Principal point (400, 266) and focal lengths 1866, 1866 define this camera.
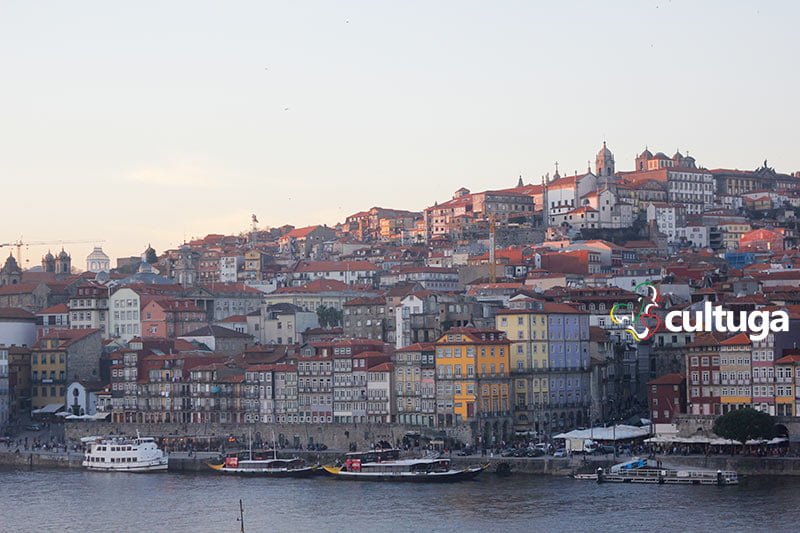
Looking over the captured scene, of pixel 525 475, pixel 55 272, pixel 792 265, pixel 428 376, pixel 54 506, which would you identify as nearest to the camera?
pixel 54 506

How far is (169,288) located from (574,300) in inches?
1207

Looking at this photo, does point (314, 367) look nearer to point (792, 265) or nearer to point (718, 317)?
point (718, 317)

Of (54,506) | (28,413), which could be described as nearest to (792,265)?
(28,413)

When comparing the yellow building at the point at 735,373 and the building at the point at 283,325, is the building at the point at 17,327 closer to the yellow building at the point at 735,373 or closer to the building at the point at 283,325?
the building at the point at 283,325

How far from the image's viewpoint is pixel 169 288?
114 m

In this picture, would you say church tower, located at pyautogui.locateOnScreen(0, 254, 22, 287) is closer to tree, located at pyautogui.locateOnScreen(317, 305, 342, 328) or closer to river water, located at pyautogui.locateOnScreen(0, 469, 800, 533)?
tree, located at pyautogui.locateOnScreen(317, 305, 342, 328)

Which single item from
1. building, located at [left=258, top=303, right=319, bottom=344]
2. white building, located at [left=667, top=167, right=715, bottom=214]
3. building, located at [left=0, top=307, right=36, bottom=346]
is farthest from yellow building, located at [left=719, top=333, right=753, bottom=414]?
white building, located at [left=667, top=167, right=715, bottom=214]

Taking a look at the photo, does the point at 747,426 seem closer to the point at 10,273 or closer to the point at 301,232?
the point at 10,273

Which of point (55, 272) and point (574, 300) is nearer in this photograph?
point (574, 300)

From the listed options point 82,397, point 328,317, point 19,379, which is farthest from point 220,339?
point 328,317

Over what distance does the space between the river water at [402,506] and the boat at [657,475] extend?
77cm

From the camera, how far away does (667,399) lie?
244ft

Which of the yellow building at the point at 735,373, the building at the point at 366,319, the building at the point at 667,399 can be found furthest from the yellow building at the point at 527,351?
the building at the point at 366,319

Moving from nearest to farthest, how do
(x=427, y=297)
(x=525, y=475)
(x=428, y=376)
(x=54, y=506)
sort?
(x=54, y=506)
(x=525, y=475)
(x=428, y=376)
(x=427, y=297)
